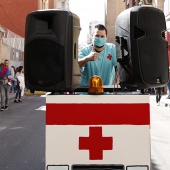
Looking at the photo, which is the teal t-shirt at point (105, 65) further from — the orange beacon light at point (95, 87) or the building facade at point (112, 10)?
the building facade at point (112, 10)

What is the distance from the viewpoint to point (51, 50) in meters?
2.63

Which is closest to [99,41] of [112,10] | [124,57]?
[124,57]

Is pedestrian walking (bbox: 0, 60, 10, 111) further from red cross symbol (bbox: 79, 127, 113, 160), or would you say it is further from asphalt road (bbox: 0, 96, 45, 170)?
red cross symbol (bbox: 79, 127, 113, 160)

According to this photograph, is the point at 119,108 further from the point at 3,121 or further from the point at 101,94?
the point at 3,121

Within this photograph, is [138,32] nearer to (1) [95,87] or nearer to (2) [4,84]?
(1) [95,87]

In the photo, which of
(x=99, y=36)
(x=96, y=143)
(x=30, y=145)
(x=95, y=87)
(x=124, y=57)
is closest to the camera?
(x=96, y=143)

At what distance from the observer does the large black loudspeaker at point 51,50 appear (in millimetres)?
2592

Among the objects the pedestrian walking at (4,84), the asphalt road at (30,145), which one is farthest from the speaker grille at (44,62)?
the pedestrian walking at (4,84)

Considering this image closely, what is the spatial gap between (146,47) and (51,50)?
687 mm

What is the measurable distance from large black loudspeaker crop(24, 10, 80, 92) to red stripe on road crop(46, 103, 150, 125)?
20 centimetres

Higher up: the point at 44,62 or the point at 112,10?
the point at 112,10

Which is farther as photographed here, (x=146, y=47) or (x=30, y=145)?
(x=30, y=145)

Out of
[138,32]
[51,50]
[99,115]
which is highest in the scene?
[138,32]

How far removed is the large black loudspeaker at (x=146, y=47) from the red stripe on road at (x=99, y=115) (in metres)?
0.27
